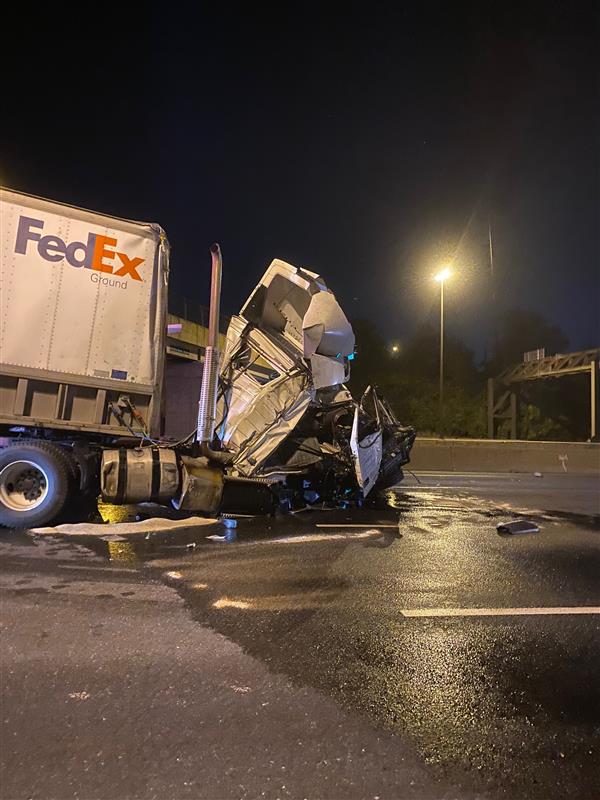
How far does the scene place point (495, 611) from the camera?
4.60m

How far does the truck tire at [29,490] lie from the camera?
6801 millimetres

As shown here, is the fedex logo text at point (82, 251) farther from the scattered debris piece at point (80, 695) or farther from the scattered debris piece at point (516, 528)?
the scattered debris piece at point (516, 528)

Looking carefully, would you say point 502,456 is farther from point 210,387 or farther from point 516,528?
point 210,387

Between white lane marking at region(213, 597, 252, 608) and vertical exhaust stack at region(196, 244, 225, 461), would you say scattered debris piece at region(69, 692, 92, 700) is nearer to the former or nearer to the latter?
white lane marking at region(213, 597, 252, 608)

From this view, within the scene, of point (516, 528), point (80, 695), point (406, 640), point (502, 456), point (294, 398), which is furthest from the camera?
point (502, 456)

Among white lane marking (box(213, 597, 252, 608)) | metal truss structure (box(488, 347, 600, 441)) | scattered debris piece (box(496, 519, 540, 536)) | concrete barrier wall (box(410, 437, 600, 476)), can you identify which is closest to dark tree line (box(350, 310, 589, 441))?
metal truss structure (box(488, 347, 600, 441))

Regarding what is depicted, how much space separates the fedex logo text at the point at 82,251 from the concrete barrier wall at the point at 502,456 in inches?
480

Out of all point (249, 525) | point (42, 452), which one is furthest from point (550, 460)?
point (42, 452)

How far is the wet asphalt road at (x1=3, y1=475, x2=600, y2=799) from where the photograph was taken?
254 centimetres

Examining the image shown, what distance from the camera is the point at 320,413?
28.2 ft

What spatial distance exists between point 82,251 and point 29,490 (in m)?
3.17

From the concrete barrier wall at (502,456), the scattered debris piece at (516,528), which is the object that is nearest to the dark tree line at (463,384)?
the concrete barrier wall at (502,456)

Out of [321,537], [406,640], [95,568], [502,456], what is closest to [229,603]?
[406,640]

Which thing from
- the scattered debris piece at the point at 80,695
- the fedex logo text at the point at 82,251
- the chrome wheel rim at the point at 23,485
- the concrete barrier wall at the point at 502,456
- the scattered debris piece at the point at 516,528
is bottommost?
the scattered debris piece at the point at 80,695
